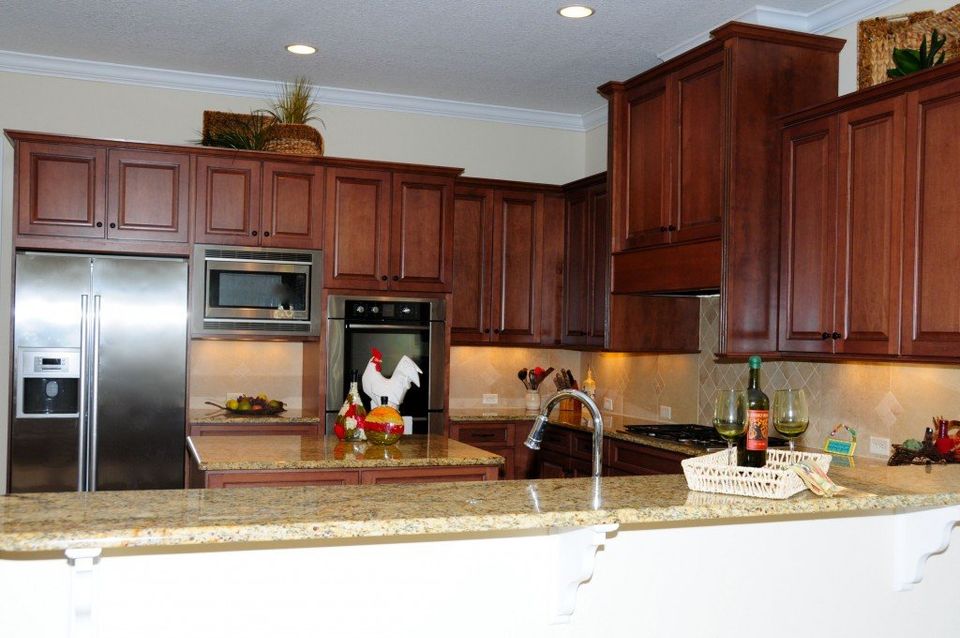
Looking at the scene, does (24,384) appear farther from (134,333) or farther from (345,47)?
(345,47)

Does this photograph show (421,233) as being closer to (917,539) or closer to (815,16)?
(815,16)

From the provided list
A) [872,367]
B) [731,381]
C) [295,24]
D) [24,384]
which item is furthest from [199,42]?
[872,367]

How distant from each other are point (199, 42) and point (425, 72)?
1.21 meters

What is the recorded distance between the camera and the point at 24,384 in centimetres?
456

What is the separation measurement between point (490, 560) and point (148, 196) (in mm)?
3587

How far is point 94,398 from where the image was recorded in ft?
15.3

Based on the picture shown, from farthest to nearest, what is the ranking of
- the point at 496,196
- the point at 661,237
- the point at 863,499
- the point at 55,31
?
the point at 496,196, the point at 55,31, the point at 661,237, the point at 863,499

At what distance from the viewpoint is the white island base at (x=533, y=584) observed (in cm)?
170

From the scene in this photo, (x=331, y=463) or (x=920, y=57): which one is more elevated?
(x=920, y=57)

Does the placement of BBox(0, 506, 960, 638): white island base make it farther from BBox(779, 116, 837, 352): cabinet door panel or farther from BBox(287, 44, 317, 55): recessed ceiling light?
BBox(287, 44, 317, 55): recessed ceiling light

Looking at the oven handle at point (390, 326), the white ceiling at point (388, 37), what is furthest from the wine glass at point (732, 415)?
the oven handle at point (390, 326)

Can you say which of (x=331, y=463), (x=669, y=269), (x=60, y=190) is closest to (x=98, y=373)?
(x=60, y=190)

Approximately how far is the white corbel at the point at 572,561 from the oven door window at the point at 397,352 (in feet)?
10.6

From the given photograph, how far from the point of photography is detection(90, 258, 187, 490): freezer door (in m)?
4.68
